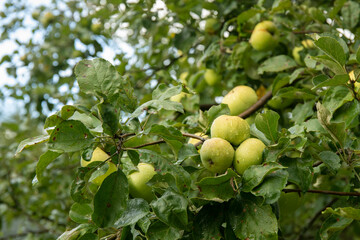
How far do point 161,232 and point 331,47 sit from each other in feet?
2.17

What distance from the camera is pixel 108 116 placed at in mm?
826

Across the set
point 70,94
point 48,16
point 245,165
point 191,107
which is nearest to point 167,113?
point 191,107

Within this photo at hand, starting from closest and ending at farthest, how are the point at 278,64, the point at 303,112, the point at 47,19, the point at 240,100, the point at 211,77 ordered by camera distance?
1. the point at 303,112
2. the point at 240,100
3. the point at 278,64
4. the point at 211,77
5. the point at 47,19

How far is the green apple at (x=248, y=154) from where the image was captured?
954 mm

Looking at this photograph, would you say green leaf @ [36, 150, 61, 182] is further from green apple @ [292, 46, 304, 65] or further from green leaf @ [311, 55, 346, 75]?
green apple @ [292, 46, 304, 65]

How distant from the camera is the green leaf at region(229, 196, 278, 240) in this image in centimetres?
87

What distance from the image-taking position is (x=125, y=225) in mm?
910

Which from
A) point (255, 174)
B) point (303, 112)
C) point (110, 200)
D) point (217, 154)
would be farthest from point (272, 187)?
point (303, 112)

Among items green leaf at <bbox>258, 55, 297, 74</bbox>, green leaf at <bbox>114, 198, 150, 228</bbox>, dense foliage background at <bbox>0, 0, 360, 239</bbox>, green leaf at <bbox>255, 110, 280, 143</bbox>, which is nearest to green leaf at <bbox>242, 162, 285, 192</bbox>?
dense foliage background at <bbox>0, 0, 360, 239</bbox>

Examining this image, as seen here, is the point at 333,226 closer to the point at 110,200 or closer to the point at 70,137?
the point at 110,200

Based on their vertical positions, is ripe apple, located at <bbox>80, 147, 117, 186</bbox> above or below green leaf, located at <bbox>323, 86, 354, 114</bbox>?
below

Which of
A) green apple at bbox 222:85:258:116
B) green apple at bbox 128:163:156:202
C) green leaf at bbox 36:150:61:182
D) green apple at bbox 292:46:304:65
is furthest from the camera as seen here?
green apple at bbox 292:46:304:65

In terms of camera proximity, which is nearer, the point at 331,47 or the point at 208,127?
the point at 331,47

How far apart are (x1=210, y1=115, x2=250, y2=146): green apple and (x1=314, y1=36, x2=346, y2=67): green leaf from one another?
0.99 ft
